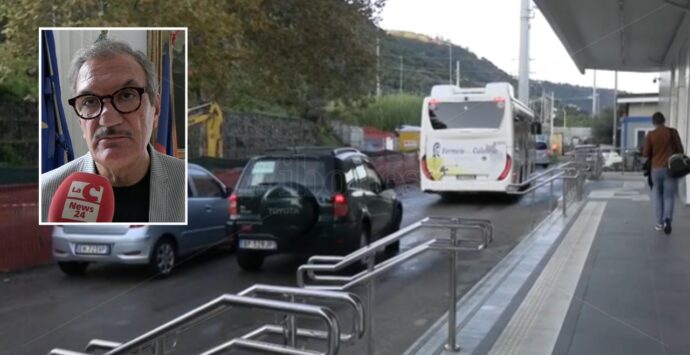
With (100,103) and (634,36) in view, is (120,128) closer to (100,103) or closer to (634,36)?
(100,103)

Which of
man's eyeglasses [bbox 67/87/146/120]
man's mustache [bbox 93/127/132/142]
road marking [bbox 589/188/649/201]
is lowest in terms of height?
road marking [bbox 589/188/649/201]

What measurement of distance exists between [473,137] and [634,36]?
3571 mm

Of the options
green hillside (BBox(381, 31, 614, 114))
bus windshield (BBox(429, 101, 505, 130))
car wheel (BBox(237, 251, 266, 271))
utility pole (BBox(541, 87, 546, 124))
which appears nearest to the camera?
car wheel (BBox(237, 251, 266, 271))

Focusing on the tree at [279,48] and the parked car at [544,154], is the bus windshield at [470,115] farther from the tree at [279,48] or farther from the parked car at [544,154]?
the tree at [279,48]

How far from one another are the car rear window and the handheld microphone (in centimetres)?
327

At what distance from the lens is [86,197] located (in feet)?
14.3

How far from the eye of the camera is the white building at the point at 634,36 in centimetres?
1068

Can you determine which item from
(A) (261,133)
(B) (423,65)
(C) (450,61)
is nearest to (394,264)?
(A) (261,133)

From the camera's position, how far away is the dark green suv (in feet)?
24.7

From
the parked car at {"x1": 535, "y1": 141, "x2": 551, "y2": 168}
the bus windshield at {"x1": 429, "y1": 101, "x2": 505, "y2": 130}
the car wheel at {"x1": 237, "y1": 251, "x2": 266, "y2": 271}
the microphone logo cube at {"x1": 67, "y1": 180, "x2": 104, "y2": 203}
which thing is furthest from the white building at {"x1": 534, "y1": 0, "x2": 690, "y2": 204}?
the microphone logo cube at {"x1": 67, "y1": 180, "x2": 104, "y2": 203}

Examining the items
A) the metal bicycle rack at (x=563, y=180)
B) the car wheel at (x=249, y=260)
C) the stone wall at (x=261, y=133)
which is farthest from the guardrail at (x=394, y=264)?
the metal bicycle rack at (x=563, y=180)

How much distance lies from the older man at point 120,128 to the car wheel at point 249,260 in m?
3.35

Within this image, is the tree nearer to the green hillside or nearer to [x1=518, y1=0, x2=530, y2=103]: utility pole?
the green hillside

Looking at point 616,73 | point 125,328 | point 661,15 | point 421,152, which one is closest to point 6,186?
point 125,328
